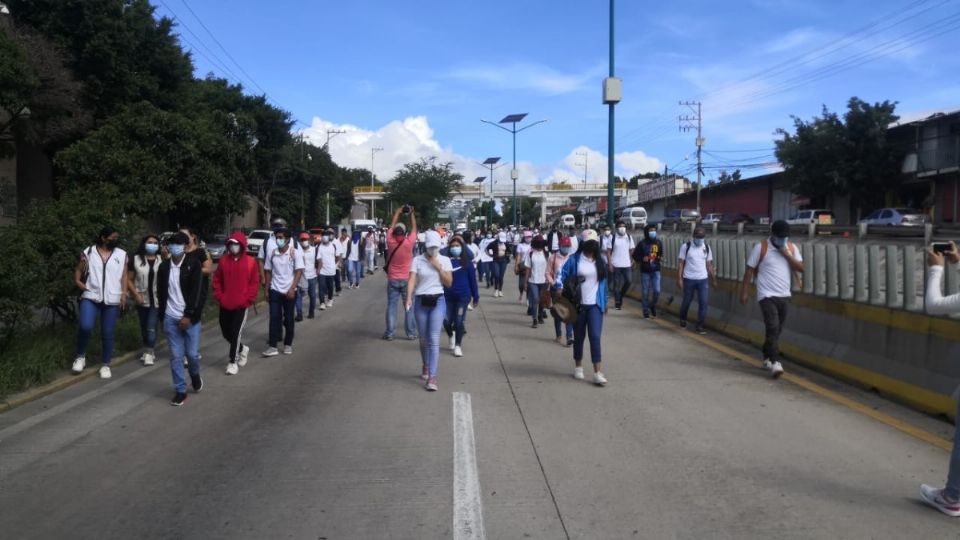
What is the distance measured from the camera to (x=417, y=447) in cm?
606

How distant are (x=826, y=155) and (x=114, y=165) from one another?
110 ft

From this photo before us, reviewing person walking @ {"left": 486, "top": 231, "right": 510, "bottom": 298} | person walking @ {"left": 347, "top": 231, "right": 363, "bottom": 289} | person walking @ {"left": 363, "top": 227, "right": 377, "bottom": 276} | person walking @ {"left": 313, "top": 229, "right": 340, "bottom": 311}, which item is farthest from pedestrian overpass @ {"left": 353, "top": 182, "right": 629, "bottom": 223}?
person walking @ {"left": 313, "top": 229, "right": 340, "bottom": 311}

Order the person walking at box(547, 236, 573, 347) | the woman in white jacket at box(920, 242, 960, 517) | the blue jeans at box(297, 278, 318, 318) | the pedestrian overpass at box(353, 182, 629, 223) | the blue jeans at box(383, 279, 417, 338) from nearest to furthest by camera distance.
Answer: the woman in white jacket at box(920, 242, 960, 517) → the person walking at box(547, 236, 573, 347) → the blue jeans at box(383, 279, 417, 338) → the blue jeans at box(297, 278, 318, 318) → the pedestrian overpass at box(353, 182, 629, 223)

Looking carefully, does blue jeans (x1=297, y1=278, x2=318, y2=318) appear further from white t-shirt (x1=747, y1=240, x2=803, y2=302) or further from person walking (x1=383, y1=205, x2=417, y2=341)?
white t-shirt (x1=747, y1=240, x2=803, y2=302)

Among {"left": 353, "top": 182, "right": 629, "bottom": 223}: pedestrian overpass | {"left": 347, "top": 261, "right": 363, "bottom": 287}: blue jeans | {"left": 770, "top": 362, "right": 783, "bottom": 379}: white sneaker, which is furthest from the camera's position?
{"left": 353, "top": 182, "right": 629, "bottom": 223}: pedestrian overpass

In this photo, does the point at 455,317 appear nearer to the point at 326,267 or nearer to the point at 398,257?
the point at 398,257

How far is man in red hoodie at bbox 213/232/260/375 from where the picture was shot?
865 centimetres

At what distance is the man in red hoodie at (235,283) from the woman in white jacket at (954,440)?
6723 mm

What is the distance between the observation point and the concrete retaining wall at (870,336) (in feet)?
23.5

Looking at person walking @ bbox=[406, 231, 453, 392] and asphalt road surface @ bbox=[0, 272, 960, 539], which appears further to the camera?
person walking @ bbox=[406, 231, 453, 392]

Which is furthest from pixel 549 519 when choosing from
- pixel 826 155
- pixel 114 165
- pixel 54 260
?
pixel 826 155

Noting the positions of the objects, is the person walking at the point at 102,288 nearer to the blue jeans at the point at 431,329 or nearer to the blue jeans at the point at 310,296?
the blue jeans at the point at 431,329

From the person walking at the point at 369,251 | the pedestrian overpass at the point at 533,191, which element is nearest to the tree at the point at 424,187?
the pedestrian overpass at the point at 533,191

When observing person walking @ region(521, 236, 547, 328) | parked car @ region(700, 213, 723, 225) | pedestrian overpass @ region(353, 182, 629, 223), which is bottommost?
person walking @ region(521, 236, 547, 328)
